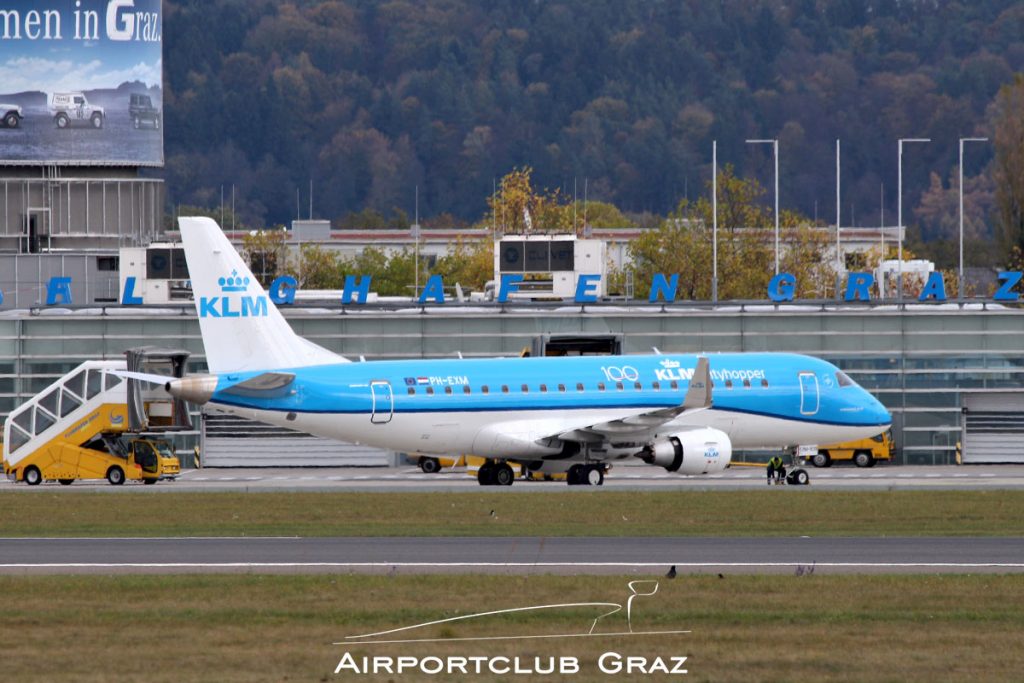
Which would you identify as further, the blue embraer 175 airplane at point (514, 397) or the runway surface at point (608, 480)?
the runway surface at point (608, 480)

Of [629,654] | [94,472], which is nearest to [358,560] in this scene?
[629,654]

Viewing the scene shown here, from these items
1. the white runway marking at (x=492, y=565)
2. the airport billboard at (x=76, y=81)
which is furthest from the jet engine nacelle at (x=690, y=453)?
the airport billboard at (x=76, y=81)

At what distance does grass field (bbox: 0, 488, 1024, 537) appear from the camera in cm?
3828

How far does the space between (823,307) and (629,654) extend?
54.6 m

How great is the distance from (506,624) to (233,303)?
95.5 feet

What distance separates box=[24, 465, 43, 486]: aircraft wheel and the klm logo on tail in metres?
10.8

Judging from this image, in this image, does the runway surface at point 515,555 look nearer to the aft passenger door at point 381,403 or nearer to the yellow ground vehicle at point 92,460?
the aft passenger door at point 381,403

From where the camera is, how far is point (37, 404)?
60562mm

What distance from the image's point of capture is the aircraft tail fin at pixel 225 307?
172 ft

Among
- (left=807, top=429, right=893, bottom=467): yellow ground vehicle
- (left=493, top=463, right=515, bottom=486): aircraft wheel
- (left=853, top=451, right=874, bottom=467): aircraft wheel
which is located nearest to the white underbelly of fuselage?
(left=493, top=463, right=515, bottom=486): aircraft wheel

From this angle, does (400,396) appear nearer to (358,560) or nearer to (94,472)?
(94,472)

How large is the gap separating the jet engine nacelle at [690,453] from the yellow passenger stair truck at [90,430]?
1670cm

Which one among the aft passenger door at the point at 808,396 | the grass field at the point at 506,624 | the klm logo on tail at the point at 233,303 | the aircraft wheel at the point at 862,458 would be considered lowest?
the aircraft wheel at the point at 862,458

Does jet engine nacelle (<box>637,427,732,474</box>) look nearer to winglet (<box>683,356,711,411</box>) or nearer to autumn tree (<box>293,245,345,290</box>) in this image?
winglet (<box>683,356,711,411</box>)
